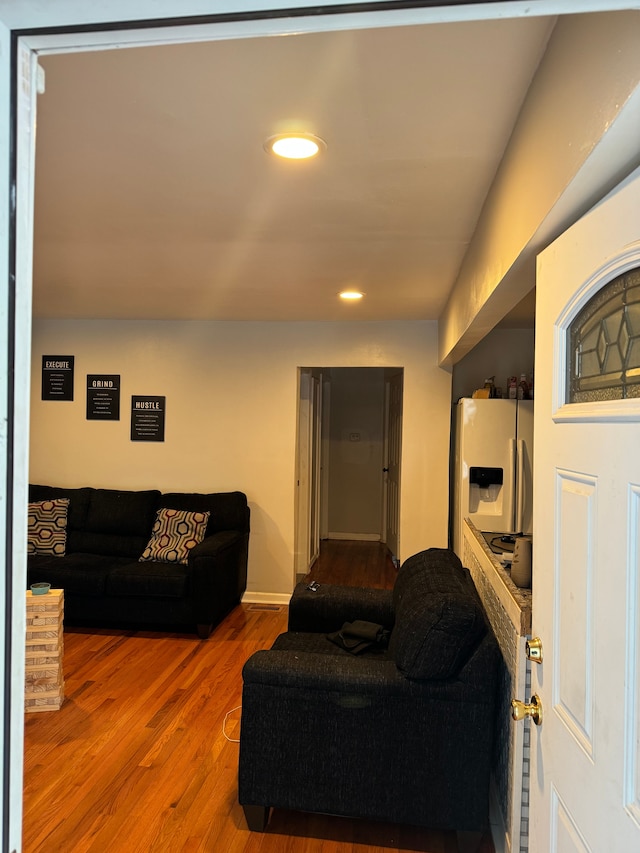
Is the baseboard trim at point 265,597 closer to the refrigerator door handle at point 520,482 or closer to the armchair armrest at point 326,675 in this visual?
the refrigerator door handle at point 520,482

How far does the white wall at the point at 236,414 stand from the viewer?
4.97 m

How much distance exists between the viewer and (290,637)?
119 inches

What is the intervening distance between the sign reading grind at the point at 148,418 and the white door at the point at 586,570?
4257mm

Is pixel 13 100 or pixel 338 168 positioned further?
pixel 338 168

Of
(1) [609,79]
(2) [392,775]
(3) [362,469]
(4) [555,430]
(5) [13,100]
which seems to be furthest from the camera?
(3) [362,469]

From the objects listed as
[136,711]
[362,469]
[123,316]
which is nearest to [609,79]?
[136,711]

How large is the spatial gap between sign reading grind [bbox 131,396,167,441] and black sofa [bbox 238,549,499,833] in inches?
133

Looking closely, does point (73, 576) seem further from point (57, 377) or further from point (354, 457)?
point (354, 457)

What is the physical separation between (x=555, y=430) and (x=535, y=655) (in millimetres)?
533

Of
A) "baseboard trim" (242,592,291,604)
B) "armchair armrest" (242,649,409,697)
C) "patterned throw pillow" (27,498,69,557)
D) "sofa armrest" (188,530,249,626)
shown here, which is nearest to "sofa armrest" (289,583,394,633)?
"armchair armrest" (242,649,409,697)

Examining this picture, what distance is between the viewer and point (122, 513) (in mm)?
4867

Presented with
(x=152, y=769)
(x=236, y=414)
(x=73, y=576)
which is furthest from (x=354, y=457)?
(x=152, y=769)

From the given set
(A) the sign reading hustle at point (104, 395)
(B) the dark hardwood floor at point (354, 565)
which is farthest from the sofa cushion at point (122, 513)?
(B) the dark hardwood floor at point (354, 565)

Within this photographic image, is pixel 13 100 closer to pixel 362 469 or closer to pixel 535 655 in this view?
pixel 535 655
